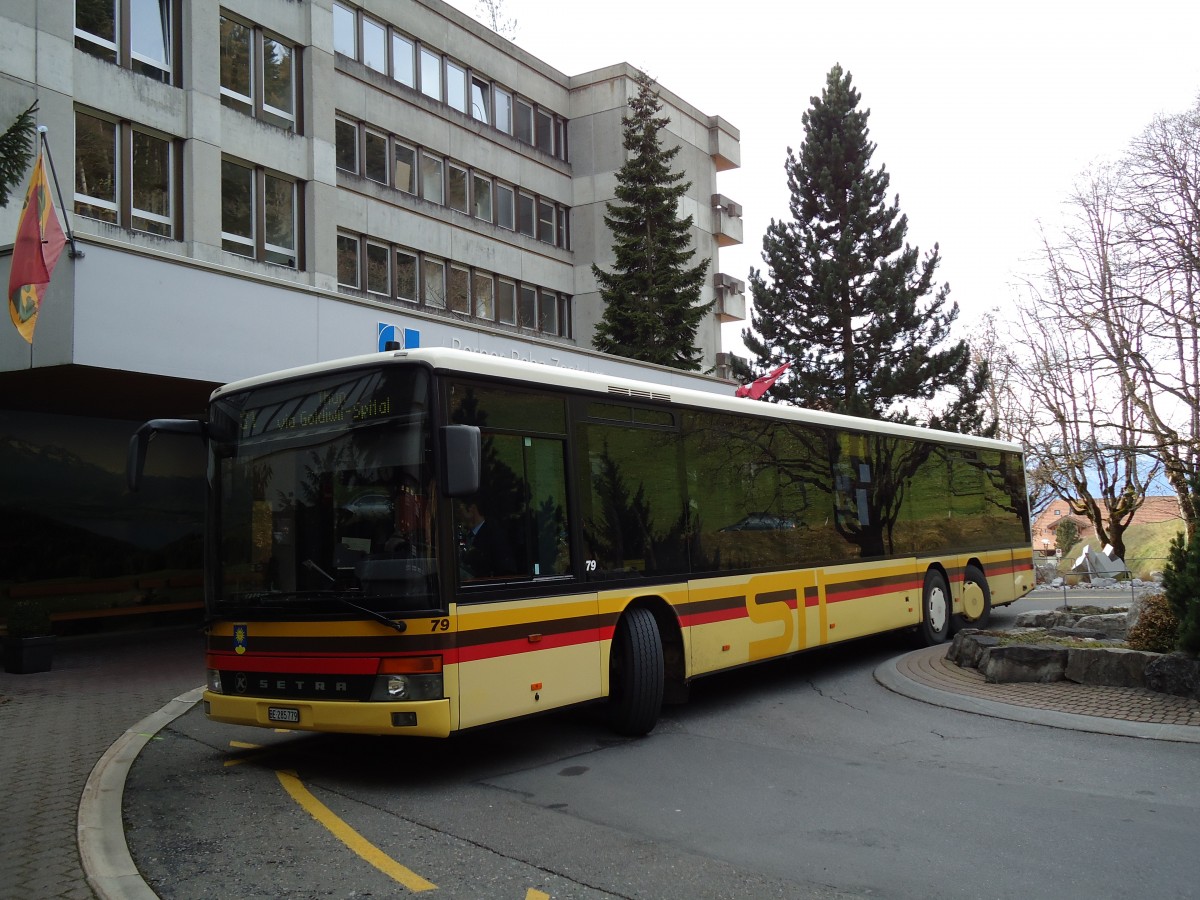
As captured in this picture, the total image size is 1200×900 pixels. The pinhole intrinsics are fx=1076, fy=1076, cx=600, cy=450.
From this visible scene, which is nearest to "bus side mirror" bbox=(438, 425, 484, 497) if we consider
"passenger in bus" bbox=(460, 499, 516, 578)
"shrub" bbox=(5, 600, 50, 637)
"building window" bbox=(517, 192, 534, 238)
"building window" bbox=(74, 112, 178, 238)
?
"passenger in bus" bbox=(460, 499, 516, 578)

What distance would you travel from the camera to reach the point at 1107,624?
14.7 m

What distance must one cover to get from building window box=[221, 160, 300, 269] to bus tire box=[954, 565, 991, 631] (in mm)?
15682

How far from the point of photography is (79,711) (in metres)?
10.5

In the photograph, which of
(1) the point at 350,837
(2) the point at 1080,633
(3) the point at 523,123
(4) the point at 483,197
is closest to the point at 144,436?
(1) the point at 350,837

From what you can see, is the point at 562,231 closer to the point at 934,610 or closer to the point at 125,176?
the point at 125,176

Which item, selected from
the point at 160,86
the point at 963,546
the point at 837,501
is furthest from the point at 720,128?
the point at 837,501

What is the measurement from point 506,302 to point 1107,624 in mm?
22102

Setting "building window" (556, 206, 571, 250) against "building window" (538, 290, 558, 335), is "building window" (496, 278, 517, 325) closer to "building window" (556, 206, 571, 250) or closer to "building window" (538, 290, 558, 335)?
"building window" (538, 290, 558, 335)

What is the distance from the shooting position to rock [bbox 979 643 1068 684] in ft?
35.8

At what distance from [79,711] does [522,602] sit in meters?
5.49

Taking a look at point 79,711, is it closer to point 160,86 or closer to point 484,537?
point 484,537

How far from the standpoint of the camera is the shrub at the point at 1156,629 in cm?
1054

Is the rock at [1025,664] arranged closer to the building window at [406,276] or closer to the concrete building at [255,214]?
the concrete building at [255,214]

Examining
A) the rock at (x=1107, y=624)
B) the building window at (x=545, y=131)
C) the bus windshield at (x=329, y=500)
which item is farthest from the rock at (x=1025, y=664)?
the building window at (x=545, y=131)
